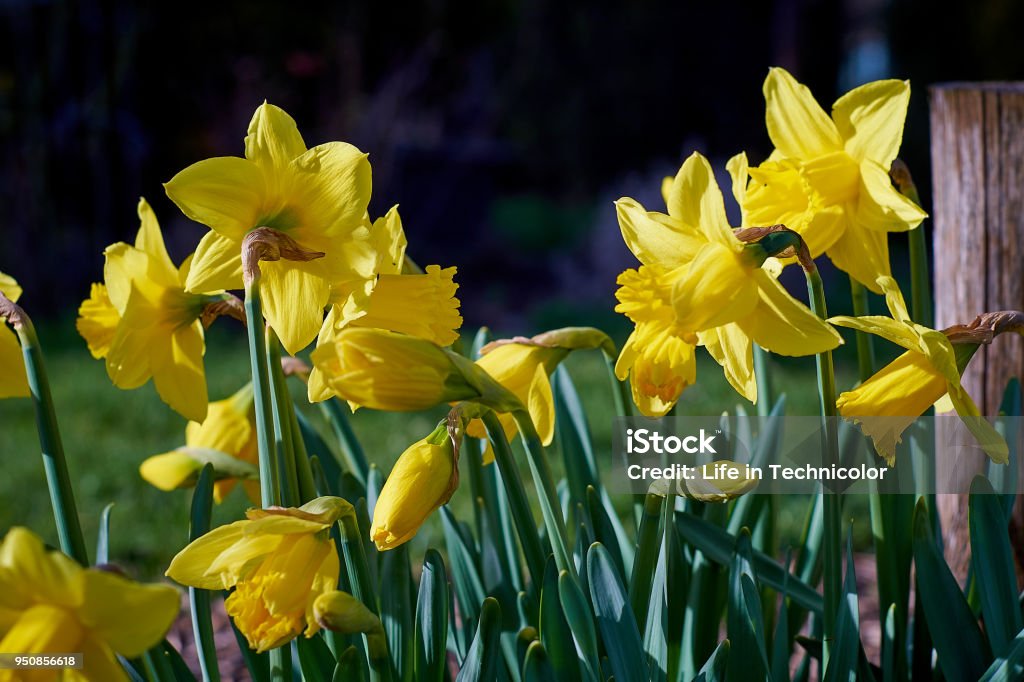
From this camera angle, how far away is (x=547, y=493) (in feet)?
3.90

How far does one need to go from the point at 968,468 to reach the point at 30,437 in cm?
351

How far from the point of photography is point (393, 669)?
1.24 meters

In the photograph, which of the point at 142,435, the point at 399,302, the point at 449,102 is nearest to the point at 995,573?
the point at 399,302

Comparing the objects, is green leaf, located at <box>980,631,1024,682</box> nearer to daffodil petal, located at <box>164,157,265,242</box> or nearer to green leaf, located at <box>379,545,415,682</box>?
green leaf, located at <box>379,545,415,682</box>

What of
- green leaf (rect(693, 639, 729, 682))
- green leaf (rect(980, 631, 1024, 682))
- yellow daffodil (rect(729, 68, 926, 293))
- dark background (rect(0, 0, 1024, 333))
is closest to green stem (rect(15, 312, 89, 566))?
green leaf (rect(693, 639, 729, 682))

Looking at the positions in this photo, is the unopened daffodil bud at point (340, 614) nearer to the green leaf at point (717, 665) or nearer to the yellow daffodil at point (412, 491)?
the yellow daffodil at point (412, 491)

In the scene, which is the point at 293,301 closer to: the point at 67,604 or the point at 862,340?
the point at 67,604

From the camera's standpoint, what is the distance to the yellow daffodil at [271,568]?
1.00 m

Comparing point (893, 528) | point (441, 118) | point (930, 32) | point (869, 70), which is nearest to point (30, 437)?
point (893, 528)

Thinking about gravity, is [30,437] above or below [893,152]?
below

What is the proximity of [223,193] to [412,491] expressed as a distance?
382mm

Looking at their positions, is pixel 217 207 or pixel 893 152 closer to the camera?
pixel 217 207

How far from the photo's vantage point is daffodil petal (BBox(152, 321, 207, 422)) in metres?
1.31

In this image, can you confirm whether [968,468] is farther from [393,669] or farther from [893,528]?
[393,669]
